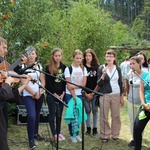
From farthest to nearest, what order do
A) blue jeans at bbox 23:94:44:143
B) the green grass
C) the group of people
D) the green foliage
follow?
the green foliage
the green grass
the group of people
blue jeans at bbox 23:94:44:143

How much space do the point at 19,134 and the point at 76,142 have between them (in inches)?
48.9

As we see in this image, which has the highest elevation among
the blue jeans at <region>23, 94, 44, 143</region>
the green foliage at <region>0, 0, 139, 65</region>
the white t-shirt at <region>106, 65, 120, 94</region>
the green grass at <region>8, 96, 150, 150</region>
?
the green foliage at <region>0, 0, 139, 65</region>

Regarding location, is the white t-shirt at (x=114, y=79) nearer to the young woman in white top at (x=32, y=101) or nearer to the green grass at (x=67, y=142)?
the green grass at (x=67, y=142)

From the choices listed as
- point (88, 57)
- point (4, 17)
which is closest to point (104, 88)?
point (88, 57)

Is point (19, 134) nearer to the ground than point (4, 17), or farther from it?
nearer to the ground

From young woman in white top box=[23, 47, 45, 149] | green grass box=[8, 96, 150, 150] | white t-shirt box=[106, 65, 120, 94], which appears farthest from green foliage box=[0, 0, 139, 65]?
white t-shirt box=[106, 65, 120, 94]

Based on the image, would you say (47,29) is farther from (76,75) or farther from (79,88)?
(79,88)

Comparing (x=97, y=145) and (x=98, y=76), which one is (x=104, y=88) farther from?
(x=97, y=145)

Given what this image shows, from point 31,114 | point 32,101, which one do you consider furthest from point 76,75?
point 31,114

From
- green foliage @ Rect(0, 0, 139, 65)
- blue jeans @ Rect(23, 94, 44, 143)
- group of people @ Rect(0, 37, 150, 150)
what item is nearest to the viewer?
blue jeans @ Rect(23, 94, 44, 143)

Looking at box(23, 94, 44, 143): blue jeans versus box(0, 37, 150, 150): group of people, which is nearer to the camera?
box(23, 94, 44, 143): blue jeans

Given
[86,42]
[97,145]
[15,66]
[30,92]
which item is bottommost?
[97,145]

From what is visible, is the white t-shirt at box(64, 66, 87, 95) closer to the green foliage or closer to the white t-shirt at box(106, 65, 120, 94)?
the white t-shirt at box(106, 65, 120, 94)

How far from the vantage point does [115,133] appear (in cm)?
468
